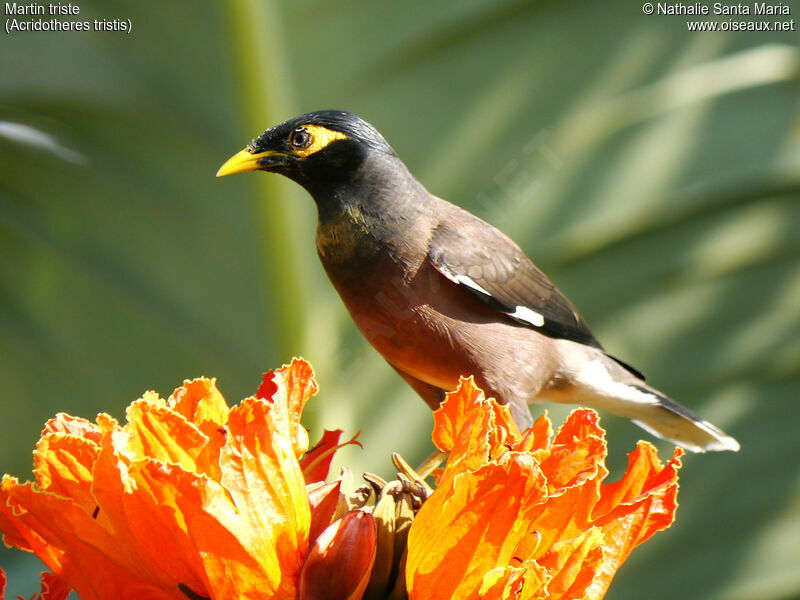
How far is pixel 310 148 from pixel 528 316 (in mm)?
333

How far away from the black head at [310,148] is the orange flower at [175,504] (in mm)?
237

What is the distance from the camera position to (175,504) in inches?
15.5

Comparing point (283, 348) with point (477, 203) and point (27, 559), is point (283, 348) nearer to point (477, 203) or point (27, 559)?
point (477, 203)

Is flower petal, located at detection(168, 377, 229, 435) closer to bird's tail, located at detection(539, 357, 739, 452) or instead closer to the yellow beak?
the yellow beak

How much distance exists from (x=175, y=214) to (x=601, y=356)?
2.61ft

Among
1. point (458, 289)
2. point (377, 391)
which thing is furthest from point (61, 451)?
point (377, 391)

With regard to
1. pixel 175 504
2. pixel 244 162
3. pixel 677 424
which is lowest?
pixel 677 424

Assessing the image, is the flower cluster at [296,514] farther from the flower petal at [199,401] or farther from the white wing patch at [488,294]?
the white wing patch at [488,294]

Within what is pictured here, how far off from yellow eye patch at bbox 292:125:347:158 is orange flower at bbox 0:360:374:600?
24 centimetres

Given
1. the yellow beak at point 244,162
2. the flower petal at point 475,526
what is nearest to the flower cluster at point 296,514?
the flower petal at point 475,526

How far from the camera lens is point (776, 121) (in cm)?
151

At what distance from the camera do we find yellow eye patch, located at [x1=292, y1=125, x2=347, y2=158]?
2.10 feet

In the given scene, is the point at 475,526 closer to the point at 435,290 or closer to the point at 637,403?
the point at 435,290

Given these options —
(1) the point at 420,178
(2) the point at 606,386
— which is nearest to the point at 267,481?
(2) the point at 606,386
